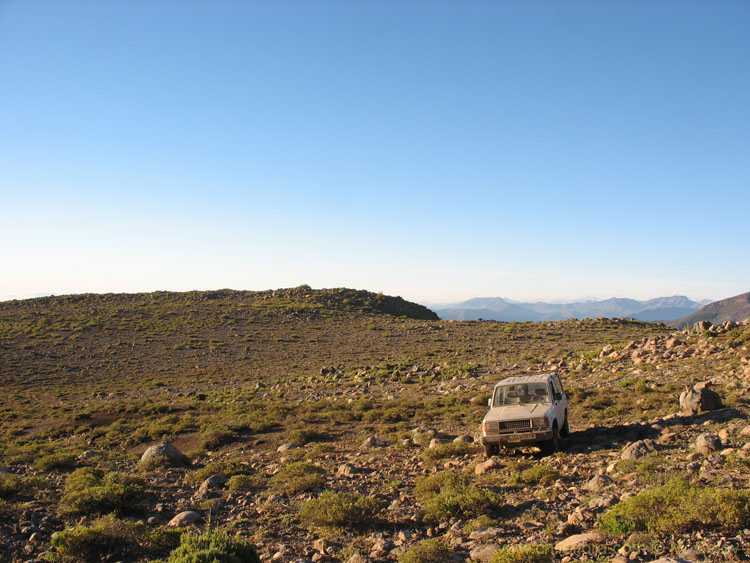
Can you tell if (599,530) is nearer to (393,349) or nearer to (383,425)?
(383,425)

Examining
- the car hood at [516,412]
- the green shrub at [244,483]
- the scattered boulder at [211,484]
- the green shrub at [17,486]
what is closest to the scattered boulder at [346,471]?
the green shrub at [244,483]

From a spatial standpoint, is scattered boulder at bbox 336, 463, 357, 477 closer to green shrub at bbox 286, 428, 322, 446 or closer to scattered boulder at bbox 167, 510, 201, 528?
scattered boulder at bbox 167, 510, 201, 528

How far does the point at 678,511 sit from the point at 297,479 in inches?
271

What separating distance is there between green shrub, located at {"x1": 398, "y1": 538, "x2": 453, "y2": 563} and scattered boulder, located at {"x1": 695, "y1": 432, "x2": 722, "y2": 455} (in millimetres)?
6211

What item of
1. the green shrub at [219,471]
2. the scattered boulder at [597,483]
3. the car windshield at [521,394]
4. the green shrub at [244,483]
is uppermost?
the car windshield at [521,394]

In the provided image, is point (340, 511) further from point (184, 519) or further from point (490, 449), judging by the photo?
point (490, 449)

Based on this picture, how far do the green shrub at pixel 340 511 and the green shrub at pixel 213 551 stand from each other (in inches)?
62.3

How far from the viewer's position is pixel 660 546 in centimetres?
594

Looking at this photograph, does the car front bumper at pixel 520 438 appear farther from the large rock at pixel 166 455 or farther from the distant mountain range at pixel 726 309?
the distant mountain range at pixel 726 309

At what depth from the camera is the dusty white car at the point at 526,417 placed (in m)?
11.6

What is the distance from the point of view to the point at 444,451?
42.0ft

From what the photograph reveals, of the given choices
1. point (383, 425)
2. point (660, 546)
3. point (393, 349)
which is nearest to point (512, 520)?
point (660, 546)

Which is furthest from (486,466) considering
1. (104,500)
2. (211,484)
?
(104,500)

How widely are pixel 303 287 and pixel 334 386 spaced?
4326 centimetres
